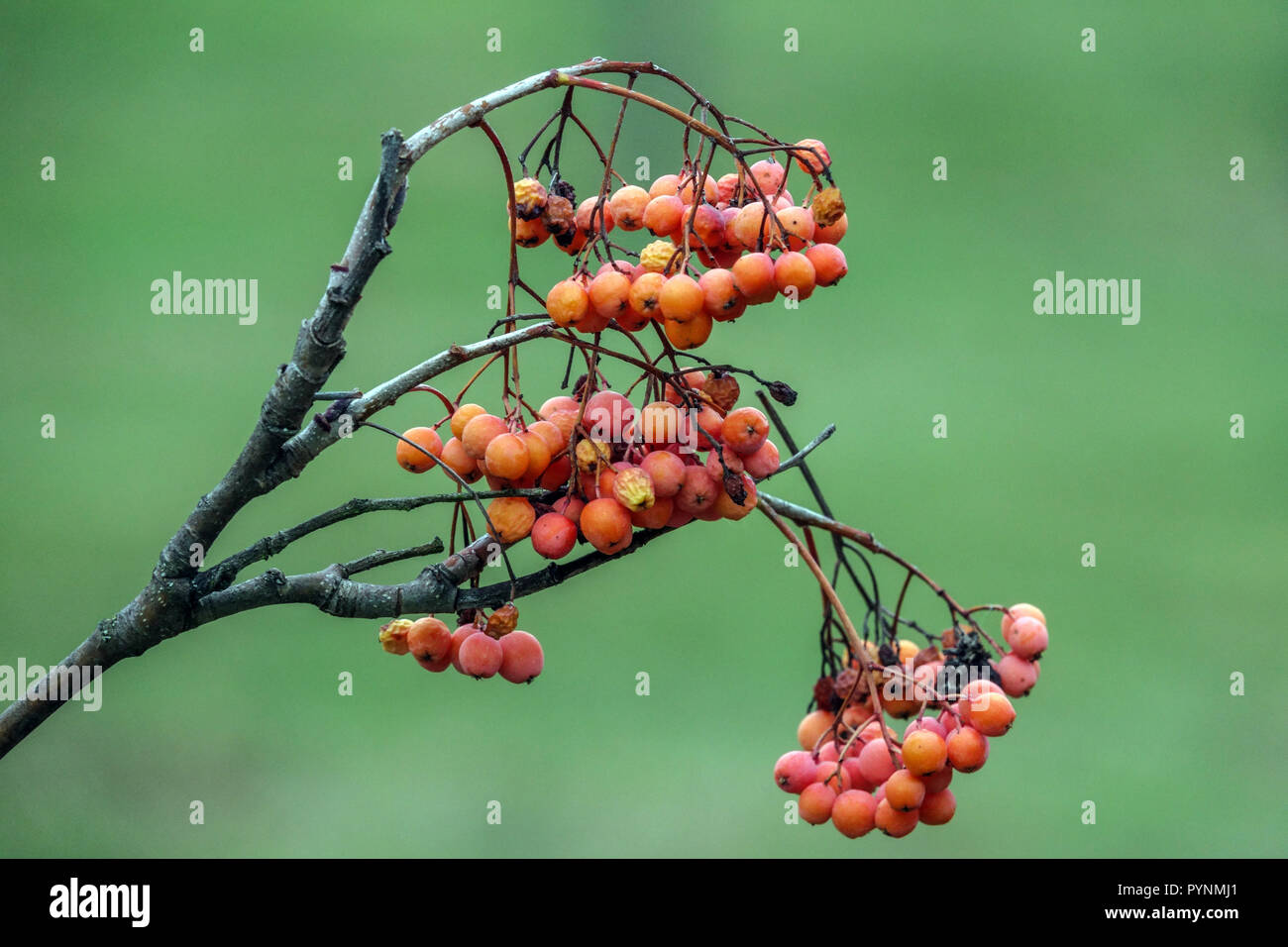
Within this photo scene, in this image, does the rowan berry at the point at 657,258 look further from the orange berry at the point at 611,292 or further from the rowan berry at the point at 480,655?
the rowan berry at the point at 480,655

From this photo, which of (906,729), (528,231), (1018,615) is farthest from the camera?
(1018,615)

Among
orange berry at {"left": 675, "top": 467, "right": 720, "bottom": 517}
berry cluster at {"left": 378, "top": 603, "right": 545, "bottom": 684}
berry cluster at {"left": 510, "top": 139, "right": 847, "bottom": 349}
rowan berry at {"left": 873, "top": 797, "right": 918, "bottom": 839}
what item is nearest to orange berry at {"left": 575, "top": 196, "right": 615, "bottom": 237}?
berry cluster at {"left": 510, "top": 139, "right": 847, "bottom": 349}

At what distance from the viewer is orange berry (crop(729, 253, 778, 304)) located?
93 cm

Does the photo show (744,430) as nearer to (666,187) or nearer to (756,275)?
(756,275)

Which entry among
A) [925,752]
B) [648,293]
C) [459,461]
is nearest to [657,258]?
[648,293]

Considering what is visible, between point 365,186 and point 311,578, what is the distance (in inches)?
156

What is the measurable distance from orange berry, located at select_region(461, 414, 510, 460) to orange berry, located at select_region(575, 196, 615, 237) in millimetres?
192

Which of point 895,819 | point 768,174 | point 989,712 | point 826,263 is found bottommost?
point 895,819

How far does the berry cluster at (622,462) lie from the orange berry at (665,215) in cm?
13

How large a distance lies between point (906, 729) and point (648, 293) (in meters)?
0.60

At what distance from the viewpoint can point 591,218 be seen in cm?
103

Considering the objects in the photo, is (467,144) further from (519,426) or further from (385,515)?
(519,426)

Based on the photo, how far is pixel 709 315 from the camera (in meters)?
0.95

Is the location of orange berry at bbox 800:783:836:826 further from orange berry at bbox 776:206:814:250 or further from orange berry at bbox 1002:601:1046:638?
orange berry at bbox 776:206:814:250
